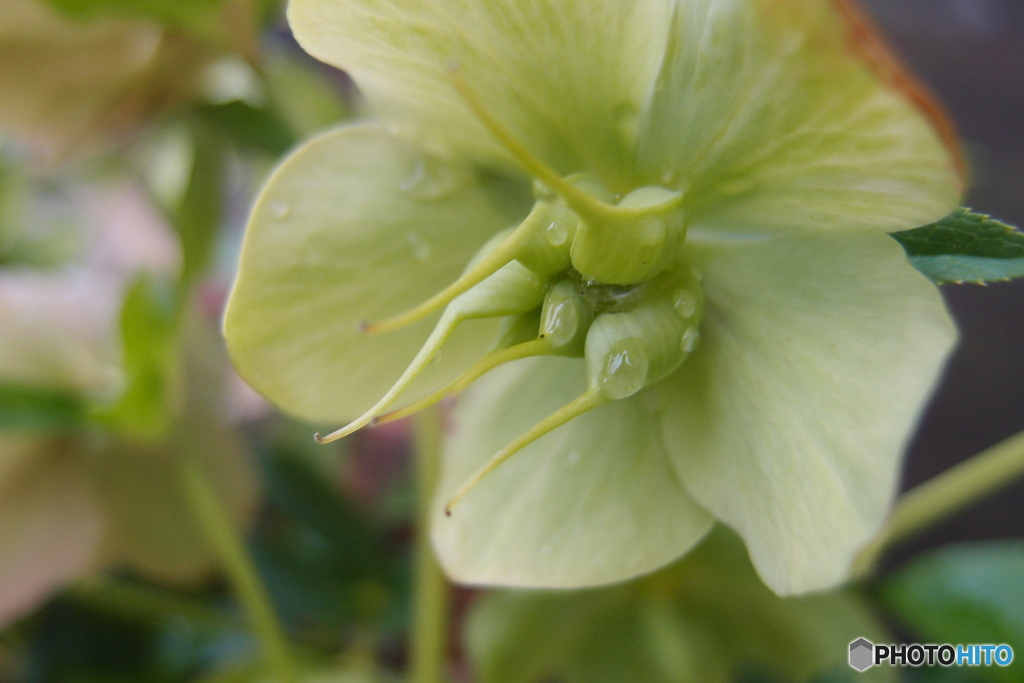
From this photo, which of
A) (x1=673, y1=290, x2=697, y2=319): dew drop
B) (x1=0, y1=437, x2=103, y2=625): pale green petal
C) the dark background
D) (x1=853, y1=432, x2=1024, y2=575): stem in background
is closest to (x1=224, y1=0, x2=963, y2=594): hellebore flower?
(x1=673, y1=290, x2=697, y2=319): dew drop

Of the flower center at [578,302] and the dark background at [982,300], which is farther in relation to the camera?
the dark background at [982,300]

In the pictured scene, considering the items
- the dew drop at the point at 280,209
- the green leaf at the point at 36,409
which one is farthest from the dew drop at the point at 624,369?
the green leaf at the point at 36,409

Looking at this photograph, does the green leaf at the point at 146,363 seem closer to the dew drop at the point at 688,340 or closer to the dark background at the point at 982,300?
the dew drop at the point at 688,340

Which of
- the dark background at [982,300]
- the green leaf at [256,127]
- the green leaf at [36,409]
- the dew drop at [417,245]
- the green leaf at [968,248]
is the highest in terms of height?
the green leaf at [968,248]

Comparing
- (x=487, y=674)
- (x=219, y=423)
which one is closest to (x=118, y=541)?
(x=219, y=423)

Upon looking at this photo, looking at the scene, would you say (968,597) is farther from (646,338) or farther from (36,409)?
(36,409)

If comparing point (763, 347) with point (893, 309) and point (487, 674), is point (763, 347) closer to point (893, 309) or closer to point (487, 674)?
point (893, 309)
